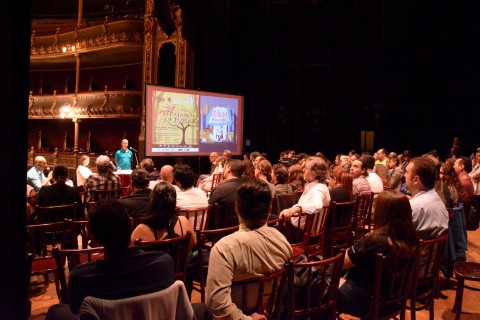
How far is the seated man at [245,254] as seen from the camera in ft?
6.05

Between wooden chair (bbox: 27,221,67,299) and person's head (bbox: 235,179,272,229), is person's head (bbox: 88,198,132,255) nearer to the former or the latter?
person's head (bbox: 235,179,272,229)

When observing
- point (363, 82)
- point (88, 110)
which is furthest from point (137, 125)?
point (363, 82)

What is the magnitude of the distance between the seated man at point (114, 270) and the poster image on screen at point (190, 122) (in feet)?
23.1

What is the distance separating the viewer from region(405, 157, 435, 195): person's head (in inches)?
128

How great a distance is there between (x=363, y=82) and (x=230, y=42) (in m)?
4.62

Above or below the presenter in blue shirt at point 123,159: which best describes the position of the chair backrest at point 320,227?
below

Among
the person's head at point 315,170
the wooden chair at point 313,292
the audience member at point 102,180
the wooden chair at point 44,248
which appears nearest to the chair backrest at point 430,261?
the wooden chair at point 313,292

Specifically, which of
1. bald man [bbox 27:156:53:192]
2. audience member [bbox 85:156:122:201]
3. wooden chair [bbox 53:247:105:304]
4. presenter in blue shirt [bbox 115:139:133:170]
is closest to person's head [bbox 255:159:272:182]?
audience member [bbox 85:156:122:201]

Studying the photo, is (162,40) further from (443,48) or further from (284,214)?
(284,214)

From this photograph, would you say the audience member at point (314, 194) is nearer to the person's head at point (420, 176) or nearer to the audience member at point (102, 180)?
the person's head at point (420, 176)

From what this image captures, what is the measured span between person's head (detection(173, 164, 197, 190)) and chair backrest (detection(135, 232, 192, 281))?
4.05ft

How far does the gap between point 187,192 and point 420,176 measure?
199 centimetres

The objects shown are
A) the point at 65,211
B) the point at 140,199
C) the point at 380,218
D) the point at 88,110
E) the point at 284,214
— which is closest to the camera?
the point at 380,218

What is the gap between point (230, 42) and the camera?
1283 cm
